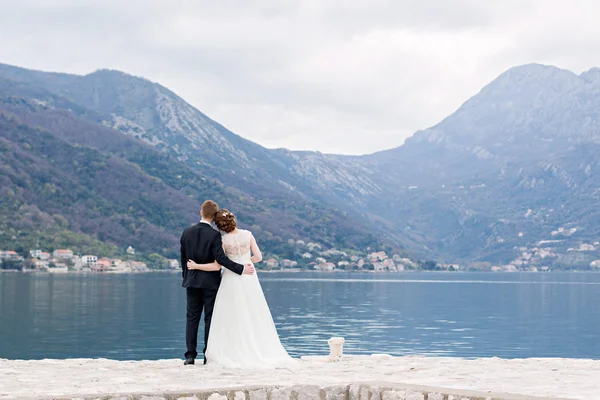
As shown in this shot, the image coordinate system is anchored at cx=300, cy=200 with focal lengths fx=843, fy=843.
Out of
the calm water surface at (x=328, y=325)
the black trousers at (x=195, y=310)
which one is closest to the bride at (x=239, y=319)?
the black trousers at (x=195, y=310)

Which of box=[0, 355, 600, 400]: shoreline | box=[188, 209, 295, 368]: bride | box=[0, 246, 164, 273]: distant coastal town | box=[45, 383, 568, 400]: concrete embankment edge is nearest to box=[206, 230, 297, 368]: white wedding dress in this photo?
box=[188, 209, 295, 368]: bride

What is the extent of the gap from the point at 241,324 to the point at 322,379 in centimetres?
275

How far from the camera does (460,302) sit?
3602 inches

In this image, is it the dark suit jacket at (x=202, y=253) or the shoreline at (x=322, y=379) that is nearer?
the shoreline at (x=322, y=379)

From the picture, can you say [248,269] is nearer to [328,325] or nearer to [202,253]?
[202,253]

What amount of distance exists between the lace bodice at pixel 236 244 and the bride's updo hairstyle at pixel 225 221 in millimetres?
111

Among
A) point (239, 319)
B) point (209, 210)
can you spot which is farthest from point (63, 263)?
point (239, 319)

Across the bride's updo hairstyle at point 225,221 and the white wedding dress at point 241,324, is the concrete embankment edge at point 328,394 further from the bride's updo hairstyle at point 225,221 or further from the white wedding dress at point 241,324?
the bride's updo hairstyle at point 225,221

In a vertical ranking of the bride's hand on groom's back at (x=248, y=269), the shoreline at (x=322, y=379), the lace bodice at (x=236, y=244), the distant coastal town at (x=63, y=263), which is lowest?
the distant coastal town at (x=63, y=263)

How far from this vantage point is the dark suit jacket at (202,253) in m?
14.0

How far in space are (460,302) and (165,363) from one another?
79.7m

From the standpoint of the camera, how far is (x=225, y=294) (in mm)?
14180

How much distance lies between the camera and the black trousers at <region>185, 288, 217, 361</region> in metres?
14.2

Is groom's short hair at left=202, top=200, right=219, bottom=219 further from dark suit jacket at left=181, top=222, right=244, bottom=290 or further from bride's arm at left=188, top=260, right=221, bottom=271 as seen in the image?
bride's arm at left=188, top=260, right=221, bottom=271
